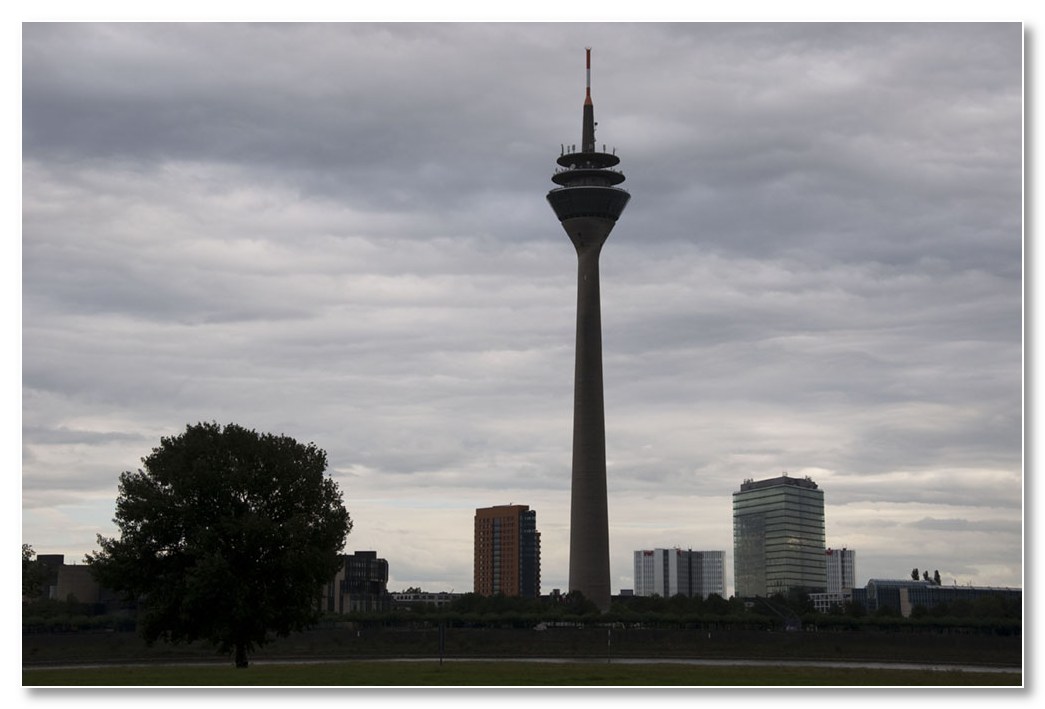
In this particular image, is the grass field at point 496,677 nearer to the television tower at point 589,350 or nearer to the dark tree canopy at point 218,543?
the dark tree canopy at point 218,543

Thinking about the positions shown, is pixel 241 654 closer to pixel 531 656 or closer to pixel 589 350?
pixel 531 656

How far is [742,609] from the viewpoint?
14888 cm

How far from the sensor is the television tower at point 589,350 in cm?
17675

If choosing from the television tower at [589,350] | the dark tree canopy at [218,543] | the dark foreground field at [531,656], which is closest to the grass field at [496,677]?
the dark foreground field at [531,656]

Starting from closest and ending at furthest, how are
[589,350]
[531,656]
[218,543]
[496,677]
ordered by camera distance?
[496,677], [218,543], [531,656], [589,350]

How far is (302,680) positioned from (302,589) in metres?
15.0

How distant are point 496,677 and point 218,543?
53.8 feet

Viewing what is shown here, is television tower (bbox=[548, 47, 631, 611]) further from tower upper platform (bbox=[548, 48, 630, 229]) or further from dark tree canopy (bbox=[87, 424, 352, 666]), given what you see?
dark tree canopy (bbox=[87, 424, 352, 666])

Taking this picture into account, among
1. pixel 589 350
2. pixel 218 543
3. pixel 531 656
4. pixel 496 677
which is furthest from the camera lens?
pixel 589 350

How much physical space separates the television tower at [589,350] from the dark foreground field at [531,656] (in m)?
60.8

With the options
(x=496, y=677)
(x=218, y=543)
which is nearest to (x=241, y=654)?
(x=218, y=543)

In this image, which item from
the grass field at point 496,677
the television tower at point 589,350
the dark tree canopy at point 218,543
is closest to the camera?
the grass field at point 496,677

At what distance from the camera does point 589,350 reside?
18050cm

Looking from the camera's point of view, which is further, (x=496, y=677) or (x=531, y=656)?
(x=531, y=656)
